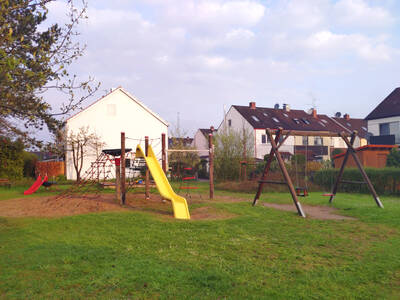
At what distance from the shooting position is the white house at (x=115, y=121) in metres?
30.1

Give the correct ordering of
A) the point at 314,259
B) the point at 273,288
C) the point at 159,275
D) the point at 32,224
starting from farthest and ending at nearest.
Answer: the point at 32,224 < the point at 314,259 < the point at 159,275 < the point at 273,288

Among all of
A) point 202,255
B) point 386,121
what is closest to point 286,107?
point 386,121

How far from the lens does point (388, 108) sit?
120 ft

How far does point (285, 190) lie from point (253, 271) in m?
13.8

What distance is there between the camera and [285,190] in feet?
60.0

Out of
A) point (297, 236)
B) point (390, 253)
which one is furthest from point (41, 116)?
point (390, 253)

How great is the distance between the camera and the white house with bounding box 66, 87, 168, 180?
30078 millimetres

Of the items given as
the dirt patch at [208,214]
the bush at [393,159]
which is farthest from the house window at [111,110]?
the dirt patch at [208,214]

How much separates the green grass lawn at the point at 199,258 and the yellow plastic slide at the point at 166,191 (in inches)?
29.0

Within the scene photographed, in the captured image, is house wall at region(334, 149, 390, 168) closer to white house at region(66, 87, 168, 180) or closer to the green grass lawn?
the green grass lawn

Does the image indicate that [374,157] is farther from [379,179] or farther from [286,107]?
[286,107]

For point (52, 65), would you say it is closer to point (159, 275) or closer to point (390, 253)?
point (159, 275)

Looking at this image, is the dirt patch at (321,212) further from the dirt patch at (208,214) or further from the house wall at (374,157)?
the house wall at (374,157)

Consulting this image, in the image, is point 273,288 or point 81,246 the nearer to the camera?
point 273,288
